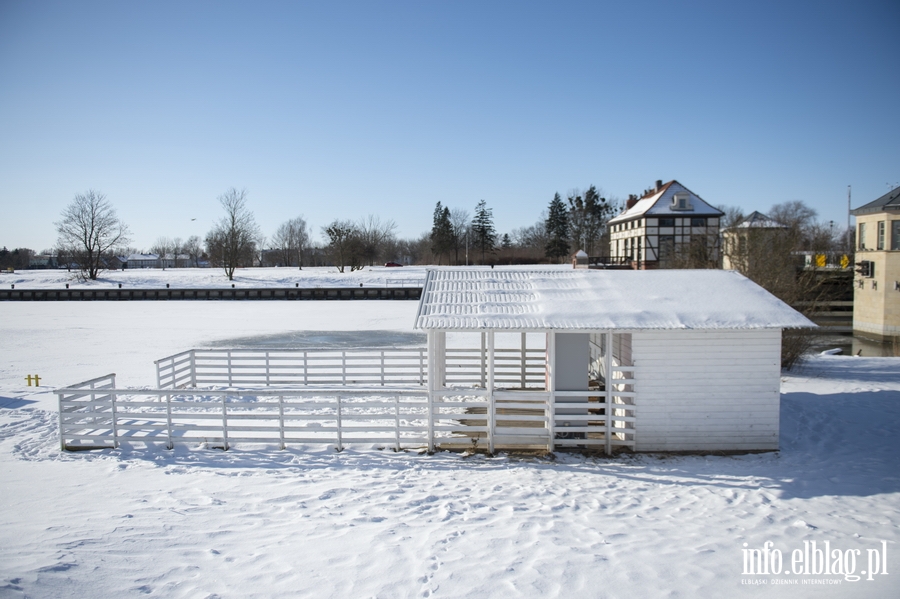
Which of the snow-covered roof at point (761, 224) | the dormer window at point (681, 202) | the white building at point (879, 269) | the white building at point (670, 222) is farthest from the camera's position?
the dormer window at point (681, 202)

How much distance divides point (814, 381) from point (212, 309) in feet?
115

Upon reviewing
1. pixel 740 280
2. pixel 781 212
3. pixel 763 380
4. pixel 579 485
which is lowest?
pixel 579 485

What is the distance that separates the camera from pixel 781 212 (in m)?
66.7

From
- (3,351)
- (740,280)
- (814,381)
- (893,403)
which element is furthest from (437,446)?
(3,351)

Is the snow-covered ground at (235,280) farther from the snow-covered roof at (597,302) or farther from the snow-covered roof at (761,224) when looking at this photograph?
the snow-covered roof at (597,302)

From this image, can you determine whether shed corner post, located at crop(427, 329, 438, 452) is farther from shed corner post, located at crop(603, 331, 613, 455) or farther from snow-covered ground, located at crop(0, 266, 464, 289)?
snow-covered ground, located at crop(0, 266, 464, 289)

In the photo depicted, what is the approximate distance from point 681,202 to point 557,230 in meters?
31.3

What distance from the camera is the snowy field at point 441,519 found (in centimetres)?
503

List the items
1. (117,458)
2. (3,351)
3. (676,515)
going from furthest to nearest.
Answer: (3,351), (117,458), (676,515)

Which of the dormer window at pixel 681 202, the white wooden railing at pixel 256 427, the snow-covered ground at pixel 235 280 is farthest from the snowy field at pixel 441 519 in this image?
the snow-covered ground at pixel 235 280

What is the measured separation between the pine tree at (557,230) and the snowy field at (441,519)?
61665 millimetres

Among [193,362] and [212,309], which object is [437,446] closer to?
[193,362]

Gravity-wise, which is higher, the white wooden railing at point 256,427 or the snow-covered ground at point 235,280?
the snow-covered ground at point 235,280

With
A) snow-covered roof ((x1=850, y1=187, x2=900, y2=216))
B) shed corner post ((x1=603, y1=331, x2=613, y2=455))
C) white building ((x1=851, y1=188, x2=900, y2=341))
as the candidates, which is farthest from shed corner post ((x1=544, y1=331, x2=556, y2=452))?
snow-covered roof ((x1=850, y1=187, x2=900, y2=216))
